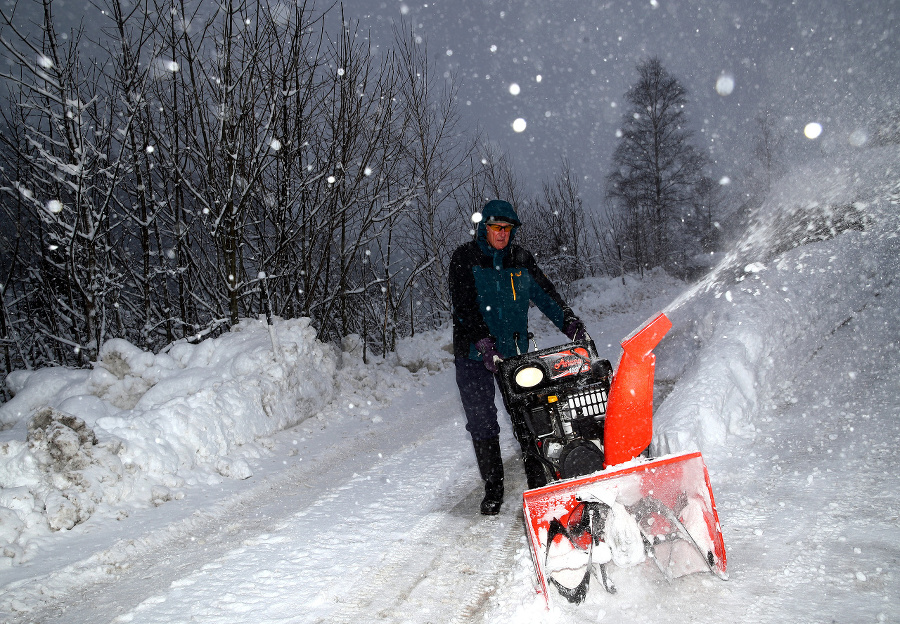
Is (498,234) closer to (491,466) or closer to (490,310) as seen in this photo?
(490,310)

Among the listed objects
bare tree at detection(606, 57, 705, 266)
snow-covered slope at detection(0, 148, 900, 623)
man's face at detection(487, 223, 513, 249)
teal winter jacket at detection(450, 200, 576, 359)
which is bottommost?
snow-covered slope at detection(0, 148, 900, 623)

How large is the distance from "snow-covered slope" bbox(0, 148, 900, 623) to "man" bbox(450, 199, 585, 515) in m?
0.42

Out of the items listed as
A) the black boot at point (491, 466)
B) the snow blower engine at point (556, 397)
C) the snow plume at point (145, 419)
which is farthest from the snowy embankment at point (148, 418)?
the snow blower engine at point (556, 397)

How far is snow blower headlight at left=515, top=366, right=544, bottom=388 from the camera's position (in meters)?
2.90

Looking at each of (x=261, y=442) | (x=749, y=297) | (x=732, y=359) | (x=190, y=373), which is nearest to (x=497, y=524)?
(x=261, y=442)

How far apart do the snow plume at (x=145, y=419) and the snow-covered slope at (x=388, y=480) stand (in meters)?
0.02

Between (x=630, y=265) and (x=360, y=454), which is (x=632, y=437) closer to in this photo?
(x=360, y=454)

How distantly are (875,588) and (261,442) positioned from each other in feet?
16.3

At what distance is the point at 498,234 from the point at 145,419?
355cm

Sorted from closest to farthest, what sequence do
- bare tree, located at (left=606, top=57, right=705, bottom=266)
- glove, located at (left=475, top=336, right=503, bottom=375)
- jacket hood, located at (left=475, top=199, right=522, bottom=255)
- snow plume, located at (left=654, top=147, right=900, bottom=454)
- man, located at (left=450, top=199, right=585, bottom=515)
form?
glove, located at (left=475, top=336, right=503, bottom=375) < jacket hood, located at (left=475, top=199, right=522, bottom=255) < man, located at (left=450, top=199, right=585, bottom=515) < snow plume, located at (left=654, top=147, right=900, bottom=454) < bare tree, located at (left=606, top=57, right=705, bottom=266)

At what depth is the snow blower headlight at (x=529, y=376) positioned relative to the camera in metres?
2.90

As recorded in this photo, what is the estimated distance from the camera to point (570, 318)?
3.46 m

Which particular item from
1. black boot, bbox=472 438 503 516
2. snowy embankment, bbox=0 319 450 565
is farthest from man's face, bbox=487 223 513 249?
snowy embankment, bbox=0 319 450 565

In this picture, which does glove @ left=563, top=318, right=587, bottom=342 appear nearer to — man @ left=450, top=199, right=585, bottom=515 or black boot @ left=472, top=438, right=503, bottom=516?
man @ left=450, top=199, right=585, bottom=515
